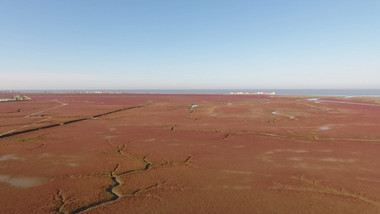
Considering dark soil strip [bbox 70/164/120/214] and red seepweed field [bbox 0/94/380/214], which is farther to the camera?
red seepweed field [bbox 0/94/380/214]

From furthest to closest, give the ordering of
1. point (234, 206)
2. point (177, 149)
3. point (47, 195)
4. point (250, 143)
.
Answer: point (250, 143) → point (177, 149) → point (47, 195) → point (234, 206)

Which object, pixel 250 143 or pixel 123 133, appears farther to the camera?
pixel 123 133

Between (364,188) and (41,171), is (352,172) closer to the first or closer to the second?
(364,188)

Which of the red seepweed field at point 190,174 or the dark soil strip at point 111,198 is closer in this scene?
the dark soil strip at point 111,198

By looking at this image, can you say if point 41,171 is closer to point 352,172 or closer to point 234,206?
point 234,206

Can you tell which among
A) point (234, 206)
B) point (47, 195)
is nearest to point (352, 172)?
point (234, 206)

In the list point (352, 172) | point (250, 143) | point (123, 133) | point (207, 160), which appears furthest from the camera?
point (123, 133)

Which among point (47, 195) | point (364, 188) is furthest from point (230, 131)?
point (47, 195)

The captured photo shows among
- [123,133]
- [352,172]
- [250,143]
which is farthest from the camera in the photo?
[123,133]

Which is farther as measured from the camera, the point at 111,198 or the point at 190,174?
the point at 190,174
